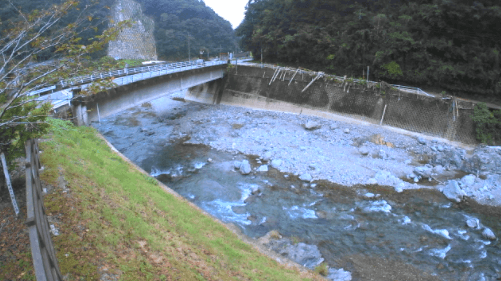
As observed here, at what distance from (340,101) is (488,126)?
1221cm

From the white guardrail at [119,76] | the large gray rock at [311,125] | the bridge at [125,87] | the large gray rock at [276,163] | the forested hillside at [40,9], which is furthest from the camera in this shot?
the large gray rock at [311,125]

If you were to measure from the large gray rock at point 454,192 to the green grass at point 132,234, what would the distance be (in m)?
11.6

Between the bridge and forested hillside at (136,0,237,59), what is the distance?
41886 millimetres

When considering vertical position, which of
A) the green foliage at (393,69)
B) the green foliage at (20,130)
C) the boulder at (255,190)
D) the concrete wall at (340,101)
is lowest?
the boulder at (255,190)

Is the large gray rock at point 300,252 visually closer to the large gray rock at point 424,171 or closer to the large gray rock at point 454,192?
the large gray rock at point 454,192

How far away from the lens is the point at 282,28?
39.8 metres

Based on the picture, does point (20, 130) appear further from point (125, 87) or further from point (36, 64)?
point (125, 87)

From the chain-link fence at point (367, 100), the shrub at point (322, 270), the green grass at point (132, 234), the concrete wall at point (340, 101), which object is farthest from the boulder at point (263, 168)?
the chain-link fence at point (367, 100)

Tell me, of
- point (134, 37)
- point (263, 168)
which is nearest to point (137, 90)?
point (263, 168)

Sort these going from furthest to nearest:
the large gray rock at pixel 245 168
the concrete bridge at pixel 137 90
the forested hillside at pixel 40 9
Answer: the concrete bridge at pixel 137 90
the large gray rock at pixel 245 168
the forested hillside at pixel 40 9

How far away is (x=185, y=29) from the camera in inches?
2948

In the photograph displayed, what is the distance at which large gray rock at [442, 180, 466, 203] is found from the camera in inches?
655

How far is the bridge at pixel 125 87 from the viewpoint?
17.3 meters

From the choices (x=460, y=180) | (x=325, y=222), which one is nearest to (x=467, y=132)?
(x=460, y=180)
